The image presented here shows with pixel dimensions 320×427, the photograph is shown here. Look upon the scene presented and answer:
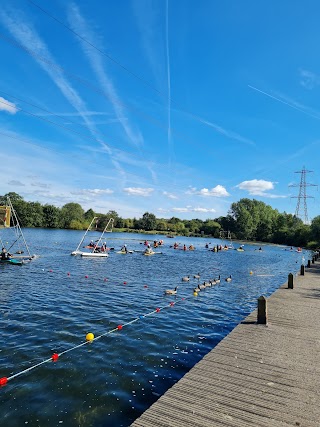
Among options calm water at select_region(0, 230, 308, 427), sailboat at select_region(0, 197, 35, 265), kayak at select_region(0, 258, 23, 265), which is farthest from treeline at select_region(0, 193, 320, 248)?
calm water at select_region(0, 230, 308, 427)

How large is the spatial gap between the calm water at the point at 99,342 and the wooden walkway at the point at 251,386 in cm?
197

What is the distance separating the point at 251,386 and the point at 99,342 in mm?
8201

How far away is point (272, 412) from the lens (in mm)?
7492

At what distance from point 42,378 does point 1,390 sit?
4.47ft

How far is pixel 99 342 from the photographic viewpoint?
14859mm

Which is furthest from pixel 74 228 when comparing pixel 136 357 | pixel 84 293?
pixel 136 357

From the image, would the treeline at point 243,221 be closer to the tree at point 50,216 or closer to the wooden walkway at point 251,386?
A: the tree at point 50,216

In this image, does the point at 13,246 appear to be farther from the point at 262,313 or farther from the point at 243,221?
the point at 243,221

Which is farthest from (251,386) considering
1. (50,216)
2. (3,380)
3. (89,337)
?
(50,216)

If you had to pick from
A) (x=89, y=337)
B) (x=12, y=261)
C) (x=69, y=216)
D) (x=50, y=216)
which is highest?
(x=69, y=216)

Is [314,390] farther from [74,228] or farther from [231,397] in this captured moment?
[74,228]

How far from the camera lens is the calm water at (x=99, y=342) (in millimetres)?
9531

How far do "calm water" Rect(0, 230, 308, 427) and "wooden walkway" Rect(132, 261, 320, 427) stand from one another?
1.97m

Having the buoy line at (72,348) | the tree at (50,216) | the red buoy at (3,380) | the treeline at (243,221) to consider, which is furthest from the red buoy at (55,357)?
the tree at (50,216)
